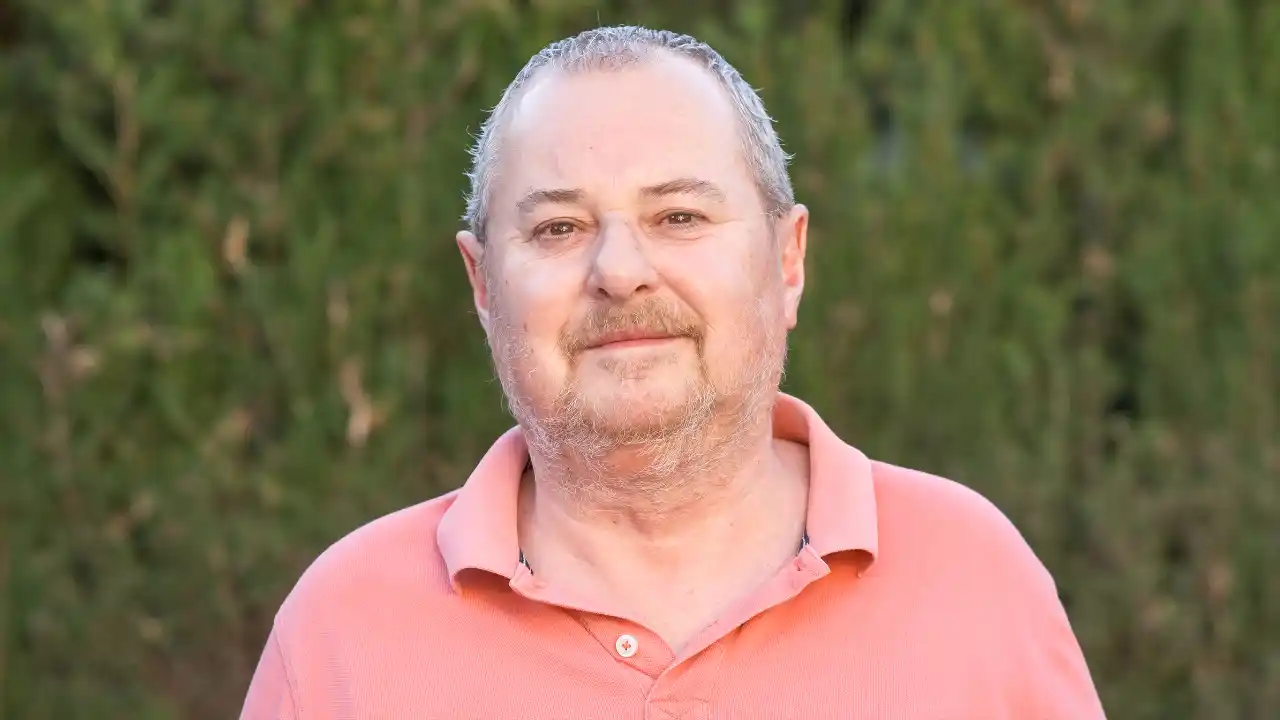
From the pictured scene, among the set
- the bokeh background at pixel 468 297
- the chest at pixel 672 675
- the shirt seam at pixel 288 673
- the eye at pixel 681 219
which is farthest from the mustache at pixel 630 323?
the bokeh background at pixel 468 297

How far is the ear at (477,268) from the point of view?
8.26 feet

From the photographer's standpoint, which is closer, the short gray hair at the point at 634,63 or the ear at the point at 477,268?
the short gray hair at the point at 634,63

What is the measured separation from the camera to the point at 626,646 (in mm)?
2234

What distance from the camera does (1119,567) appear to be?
4.38 meters

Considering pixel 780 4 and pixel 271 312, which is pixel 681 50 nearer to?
pixel 271 312

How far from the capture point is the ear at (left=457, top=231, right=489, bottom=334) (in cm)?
252

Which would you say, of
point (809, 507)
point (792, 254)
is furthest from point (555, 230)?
point (809, 507)

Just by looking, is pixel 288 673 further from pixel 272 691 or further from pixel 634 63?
pixel 634 63

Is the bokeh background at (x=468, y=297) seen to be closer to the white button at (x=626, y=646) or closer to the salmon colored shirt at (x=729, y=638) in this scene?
the salmon colored shirt at (x=729, y=638)

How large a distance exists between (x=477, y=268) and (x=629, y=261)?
1.38 feet

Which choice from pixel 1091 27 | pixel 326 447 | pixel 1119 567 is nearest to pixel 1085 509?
pixel 1119 567

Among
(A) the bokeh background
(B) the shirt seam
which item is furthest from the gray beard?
(A) the bokeh background

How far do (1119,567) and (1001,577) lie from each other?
2.17 metres

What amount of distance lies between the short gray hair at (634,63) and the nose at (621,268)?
261 mm
